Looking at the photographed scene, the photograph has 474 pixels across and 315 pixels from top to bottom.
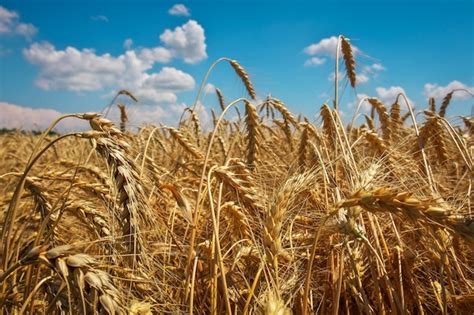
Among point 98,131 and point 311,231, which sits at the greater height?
point 98,131

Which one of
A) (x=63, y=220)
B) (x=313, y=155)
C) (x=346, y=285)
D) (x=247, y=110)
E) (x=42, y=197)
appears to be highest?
(x=247, y=110)

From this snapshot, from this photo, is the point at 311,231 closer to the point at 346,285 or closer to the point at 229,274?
the point at 346,285

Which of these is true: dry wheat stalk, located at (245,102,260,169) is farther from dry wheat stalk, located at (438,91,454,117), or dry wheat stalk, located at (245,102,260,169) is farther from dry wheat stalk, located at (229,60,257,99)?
dry wheat stalk, located at (438,91,454,117)

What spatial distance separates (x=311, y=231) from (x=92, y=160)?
320cm

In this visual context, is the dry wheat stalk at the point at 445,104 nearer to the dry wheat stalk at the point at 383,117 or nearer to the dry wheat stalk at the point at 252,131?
the dry wheat stalk at the point at 383,117

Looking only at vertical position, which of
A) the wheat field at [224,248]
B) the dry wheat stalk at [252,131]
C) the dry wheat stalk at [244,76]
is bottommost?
the wheat field at [224,248]

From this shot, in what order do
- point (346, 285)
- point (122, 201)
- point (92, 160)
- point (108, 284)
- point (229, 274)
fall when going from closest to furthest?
point (108, 284) → point (122, 201) → point (229, 274) → point (346, 285) → point (92, 160)

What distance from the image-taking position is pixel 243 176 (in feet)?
6.91

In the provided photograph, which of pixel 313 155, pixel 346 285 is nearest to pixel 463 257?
pixel 346 285

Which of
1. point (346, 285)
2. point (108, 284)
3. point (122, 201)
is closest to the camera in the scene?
point (108, 284)

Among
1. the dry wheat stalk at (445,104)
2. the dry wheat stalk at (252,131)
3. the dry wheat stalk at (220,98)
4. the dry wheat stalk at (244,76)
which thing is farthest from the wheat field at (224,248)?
the dry wheat stalk at (220,98)

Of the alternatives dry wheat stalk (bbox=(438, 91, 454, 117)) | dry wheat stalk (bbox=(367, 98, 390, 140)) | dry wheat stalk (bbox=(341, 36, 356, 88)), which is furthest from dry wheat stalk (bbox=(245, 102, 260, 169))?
dry wheat stalk (bbox=(438, 91, 454, 117))

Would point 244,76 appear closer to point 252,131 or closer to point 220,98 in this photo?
point 252,131

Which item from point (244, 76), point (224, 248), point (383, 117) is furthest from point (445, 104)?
point (224, 248)
